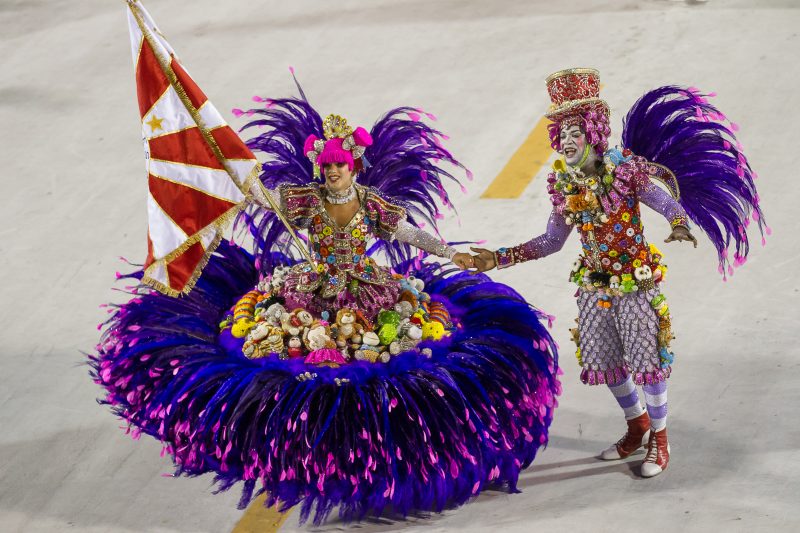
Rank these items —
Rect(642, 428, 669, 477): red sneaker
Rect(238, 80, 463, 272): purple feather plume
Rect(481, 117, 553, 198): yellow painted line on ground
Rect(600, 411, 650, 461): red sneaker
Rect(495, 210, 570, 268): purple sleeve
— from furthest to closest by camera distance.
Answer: Rect(481, 117, 553, 198): yellow painted line on ground → Rect(238, 80, 463, 272): purple feather plume → Rect(600, 411, 650, 461): red sneaker → Rect(642, 428, 669, 477): red sneaker → Rect(495, 210, 570, 268): purple sleeve

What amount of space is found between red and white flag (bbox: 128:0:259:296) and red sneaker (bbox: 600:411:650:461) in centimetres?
222

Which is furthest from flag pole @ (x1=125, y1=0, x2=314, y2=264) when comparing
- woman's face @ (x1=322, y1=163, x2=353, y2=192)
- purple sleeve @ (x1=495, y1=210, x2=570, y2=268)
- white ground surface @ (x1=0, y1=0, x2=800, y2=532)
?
white ground surface @ (x1=0, y1=0, x2=800, y2=532)

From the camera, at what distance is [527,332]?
7.14 m

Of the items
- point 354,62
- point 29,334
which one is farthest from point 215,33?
point 29,334

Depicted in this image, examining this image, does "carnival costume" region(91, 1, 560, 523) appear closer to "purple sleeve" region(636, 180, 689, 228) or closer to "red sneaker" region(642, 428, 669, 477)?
"red sneaker" region(642, 428, 669, 477)

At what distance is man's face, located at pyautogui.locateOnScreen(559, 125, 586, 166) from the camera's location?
22.1 feet

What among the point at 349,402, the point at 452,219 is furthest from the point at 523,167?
the point at 349,402

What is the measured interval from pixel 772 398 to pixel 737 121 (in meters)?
3.13

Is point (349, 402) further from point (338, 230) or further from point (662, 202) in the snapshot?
point (662, 202)

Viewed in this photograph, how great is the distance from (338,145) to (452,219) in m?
2.94

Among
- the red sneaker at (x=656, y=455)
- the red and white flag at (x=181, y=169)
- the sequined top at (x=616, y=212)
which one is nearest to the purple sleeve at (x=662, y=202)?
the sequined top at (x=616, y=212)

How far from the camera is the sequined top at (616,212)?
22.0 feet

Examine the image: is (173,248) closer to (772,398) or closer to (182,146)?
(182,146)

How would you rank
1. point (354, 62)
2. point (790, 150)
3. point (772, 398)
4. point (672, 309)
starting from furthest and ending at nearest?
point (354, 62) < point (790, 150) < point (672, 309) < point (772, 398)
